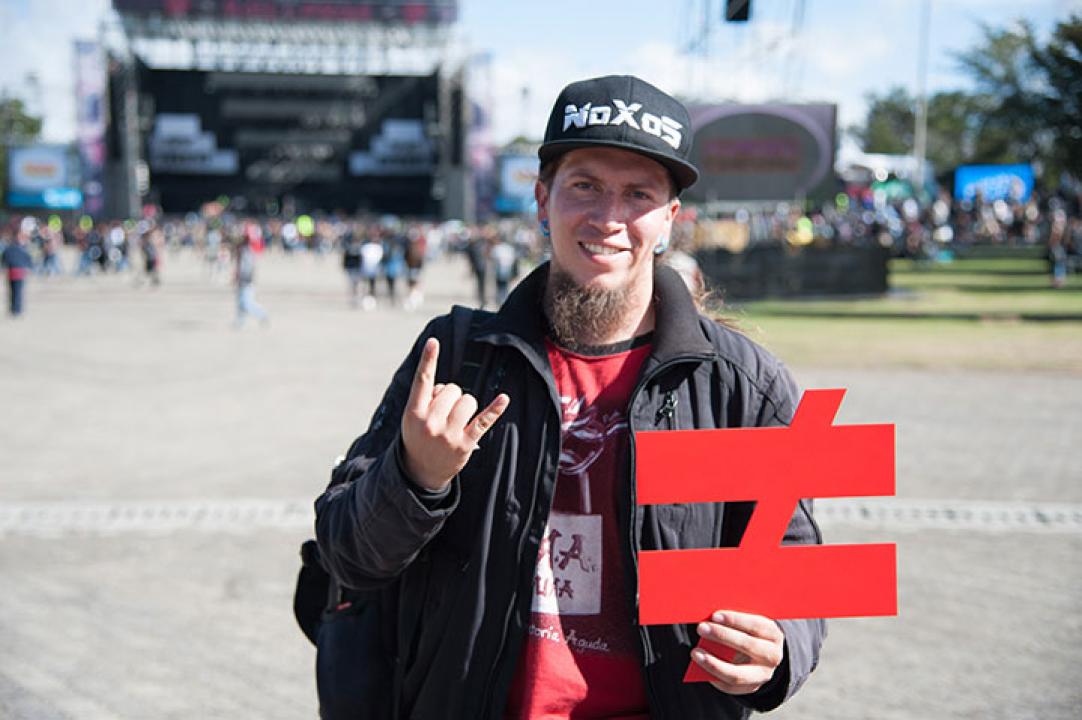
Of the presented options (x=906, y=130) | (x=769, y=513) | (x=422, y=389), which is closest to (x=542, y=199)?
(x=422, y=389)

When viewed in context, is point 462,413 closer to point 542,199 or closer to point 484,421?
→ point 484,421

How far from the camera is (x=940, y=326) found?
18.8 m

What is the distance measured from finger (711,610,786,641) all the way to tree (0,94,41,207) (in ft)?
298

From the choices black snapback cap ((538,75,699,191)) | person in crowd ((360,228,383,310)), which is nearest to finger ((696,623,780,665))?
black snapback cap ((538,75,699,191))

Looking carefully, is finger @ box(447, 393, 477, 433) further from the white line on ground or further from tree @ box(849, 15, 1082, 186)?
tree @ box(849, 15, 1082, 186)

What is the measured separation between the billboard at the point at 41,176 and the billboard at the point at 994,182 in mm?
46742

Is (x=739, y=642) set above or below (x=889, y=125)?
below

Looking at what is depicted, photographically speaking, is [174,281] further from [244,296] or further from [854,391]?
[854,391]

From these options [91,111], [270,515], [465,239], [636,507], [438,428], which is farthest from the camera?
[91,111]

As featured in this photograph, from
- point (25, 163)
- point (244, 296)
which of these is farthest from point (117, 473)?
point (25, 163)

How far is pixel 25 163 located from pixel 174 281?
34.2 meters

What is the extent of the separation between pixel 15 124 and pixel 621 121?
106643mm

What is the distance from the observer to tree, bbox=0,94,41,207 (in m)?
85.3

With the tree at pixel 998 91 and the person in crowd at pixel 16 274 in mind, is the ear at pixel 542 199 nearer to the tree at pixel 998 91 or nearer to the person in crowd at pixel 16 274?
the person in crowd at pixel 16 274
